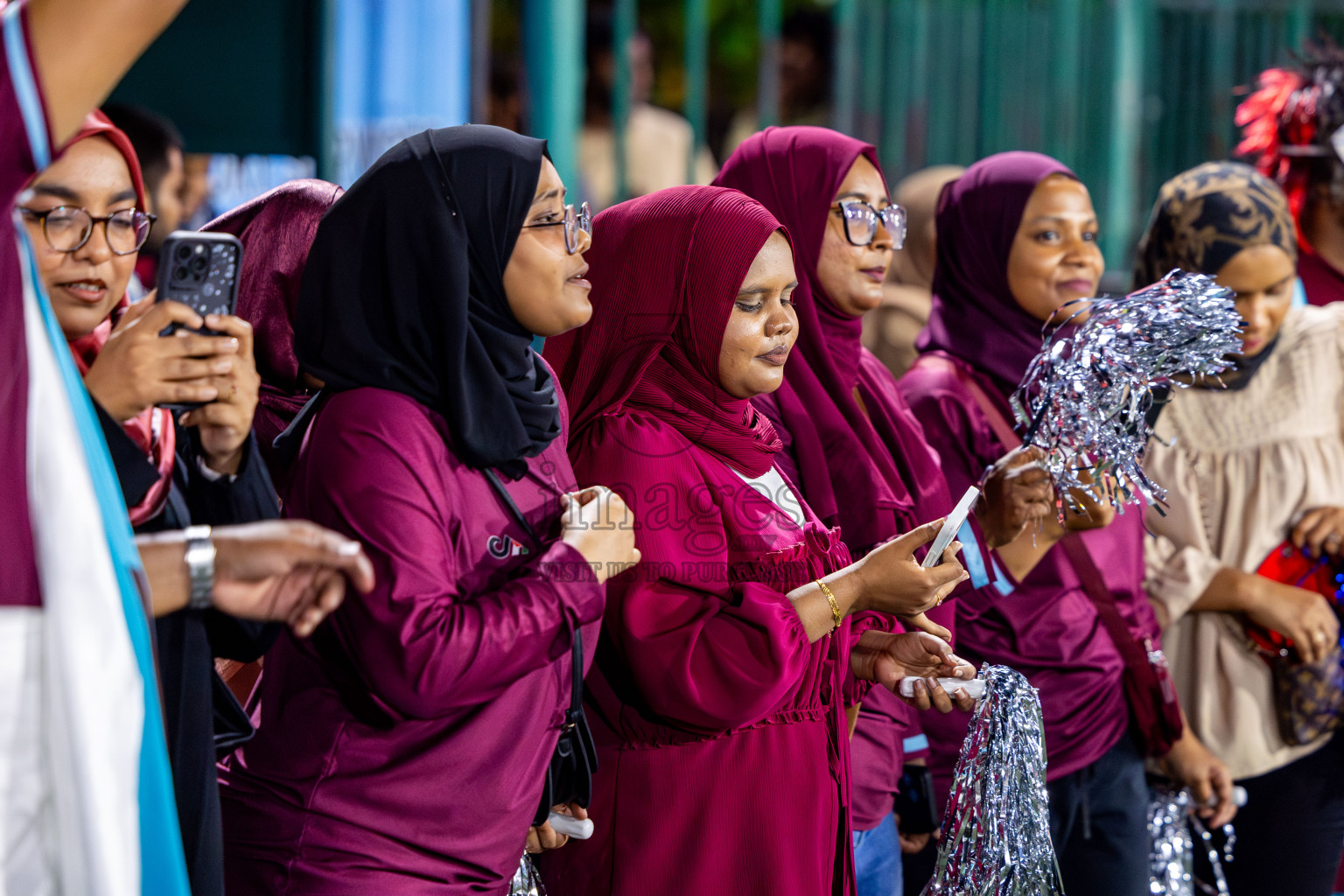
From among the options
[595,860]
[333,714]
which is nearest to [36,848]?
[333,714]

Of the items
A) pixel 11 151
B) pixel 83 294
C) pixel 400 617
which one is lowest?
pixel 400 617

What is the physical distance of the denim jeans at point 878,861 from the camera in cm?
238

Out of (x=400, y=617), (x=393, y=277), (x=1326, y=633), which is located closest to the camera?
(x=400, y=617)

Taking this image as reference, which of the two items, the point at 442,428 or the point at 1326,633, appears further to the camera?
the point at 1326,633

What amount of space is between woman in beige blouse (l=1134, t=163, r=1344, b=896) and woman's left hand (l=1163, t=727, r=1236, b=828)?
8 cm

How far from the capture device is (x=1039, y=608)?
2605mm

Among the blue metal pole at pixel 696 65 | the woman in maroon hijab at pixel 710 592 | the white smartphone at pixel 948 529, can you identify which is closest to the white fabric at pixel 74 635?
the woman in maroon hijab at pixel 710 592

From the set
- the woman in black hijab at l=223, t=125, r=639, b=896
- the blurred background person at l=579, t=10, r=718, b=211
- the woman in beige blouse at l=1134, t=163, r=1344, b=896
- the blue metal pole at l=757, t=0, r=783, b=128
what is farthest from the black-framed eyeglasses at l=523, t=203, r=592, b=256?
the blurred background person at l=579, t=10, r=718, b=211

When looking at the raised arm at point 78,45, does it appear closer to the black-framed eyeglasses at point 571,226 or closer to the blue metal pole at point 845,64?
the black-framed eyeglasses at point 571,226

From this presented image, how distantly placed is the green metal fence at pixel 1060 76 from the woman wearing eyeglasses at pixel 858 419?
9.50 feet

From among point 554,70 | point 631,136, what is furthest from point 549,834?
point 631,136

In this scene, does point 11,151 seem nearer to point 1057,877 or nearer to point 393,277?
point 393,277

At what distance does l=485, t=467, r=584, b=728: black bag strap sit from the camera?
1749mm

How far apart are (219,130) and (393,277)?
2432 millimetres
